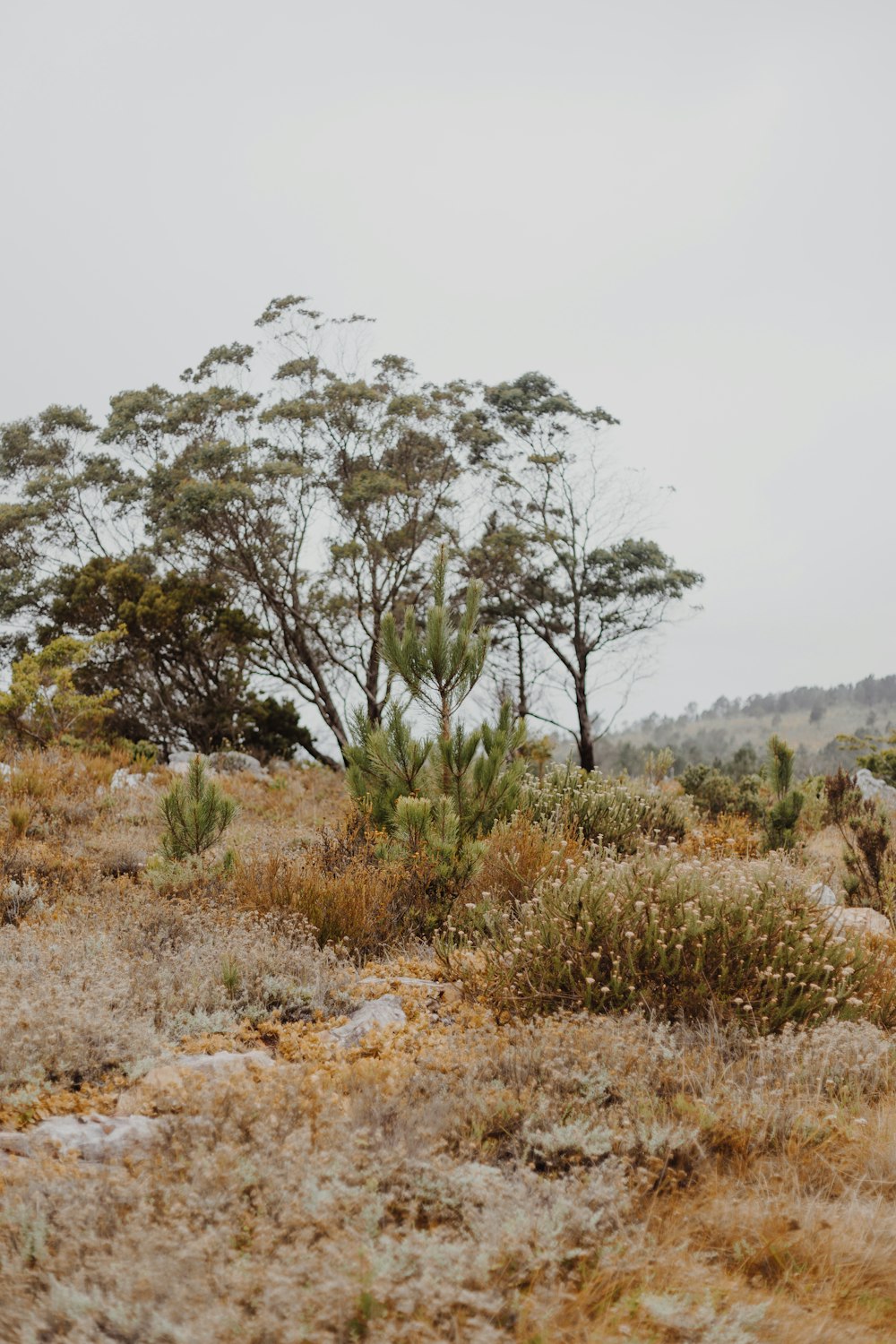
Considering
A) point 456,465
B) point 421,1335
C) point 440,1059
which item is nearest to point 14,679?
→ point 456,465

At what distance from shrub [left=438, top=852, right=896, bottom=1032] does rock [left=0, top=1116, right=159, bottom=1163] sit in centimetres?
193

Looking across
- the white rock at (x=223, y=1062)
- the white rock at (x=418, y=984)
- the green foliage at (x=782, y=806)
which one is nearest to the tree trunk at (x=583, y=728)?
the green foliage at (x=782, y=806)

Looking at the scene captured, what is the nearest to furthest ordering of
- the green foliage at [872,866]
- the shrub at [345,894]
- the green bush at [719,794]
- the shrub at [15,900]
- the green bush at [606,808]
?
the shrub at [345,894] → the shrub at [15,900] → the green foliage at [872,866] → the green bush at [606,808] → the green bush at [719,794]

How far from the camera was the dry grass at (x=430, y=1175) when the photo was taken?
2238 millimetres

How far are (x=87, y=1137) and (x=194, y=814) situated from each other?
378 centimetres

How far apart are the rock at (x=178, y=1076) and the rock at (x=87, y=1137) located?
70 millimetres

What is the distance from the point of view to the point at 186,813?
22.4 ft

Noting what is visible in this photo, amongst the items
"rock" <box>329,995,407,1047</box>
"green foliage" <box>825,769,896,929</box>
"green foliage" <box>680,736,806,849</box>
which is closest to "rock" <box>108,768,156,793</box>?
"rock" <box>329,995,407,1047</box>

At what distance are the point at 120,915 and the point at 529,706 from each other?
18.5 metres

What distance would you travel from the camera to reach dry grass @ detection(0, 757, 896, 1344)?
2238 millimetres

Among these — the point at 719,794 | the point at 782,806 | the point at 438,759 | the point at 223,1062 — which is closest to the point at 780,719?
the point at 719,794

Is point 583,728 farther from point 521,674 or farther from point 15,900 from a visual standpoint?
point 15,900

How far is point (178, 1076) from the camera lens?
3.60 m

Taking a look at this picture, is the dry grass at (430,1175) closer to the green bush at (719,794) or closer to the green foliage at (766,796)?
the green foliage at (766,796)
